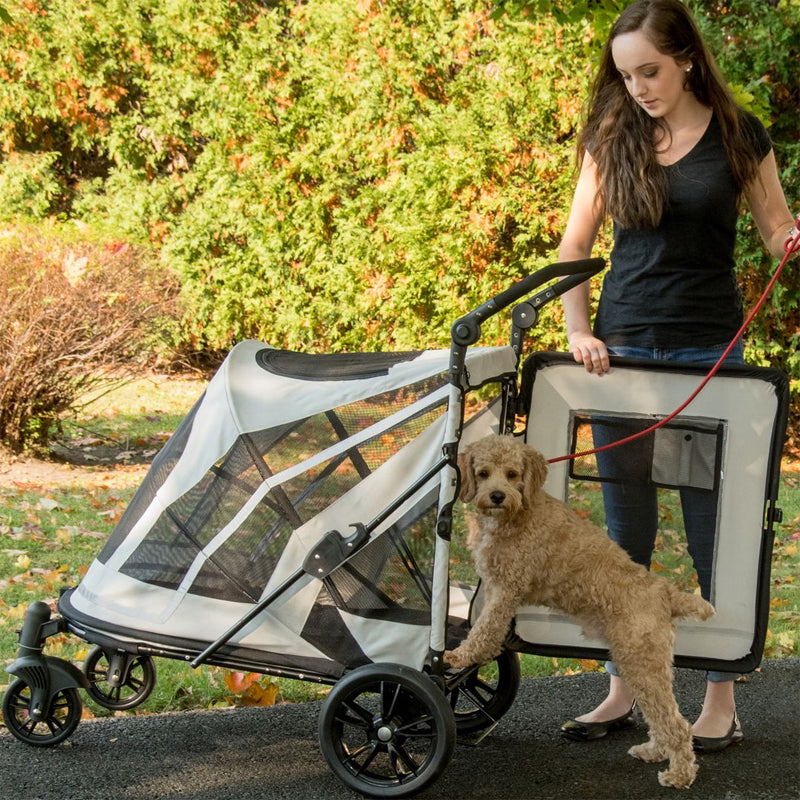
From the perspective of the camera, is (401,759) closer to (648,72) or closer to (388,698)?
(388,698)

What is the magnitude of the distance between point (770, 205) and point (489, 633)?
1486 mm

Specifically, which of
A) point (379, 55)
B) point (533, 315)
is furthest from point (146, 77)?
point (533, 315)

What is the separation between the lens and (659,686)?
2934 mm

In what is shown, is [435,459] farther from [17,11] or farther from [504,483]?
[17,11]

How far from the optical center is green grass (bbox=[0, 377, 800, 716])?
379cm

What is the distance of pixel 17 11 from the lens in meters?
11.6

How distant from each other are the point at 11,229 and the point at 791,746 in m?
6.39

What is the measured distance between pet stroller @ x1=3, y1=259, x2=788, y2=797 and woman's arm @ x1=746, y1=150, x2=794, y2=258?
43cm

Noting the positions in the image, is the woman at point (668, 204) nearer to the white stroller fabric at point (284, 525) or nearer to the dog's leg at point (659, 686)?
the dog's leg at point (659, 686)

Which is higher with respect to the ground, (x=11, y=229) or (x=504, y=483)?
(x=11, y=229)

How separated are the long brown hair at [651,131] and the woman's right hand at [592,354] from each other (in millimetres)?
356

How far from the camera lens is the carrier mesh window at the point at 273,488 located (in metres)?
3.01

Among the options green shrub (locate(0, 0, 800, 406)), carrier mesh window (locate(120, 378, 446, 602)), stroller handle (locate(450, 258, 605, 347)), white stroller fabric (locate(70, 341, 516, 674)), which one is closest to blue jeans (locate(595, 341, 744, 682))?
stroller handle (locate(450, 258, 605, 347))

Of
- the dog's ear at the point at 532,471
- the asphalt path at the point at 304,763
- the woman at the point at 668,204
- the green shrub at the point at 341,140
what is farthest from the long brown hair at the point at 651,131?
the green shrub at the point at 341,140
